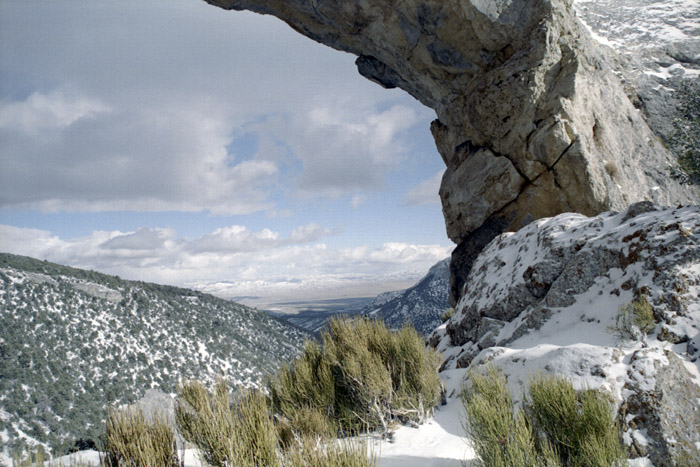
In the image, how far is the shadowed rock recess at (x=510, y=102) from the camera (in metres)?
12.2

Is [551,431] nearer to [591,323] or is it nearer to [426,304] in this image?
[591,323]

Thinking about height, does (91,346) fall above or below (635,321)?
below

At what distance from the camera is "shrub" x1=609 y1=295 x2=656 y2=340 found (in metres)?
4.29

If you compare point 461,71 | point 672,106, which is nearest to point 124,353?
point 461,71

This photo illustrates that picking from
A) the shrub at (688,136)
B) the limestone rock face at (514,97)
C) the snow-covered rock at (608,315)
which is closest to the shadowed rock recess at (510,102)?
the limestone rock face at (514,97)

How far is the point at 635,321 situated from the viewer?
4371 millimetres

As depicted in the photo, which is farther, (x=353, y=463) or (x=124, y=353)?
Answer: (x=124, y=353)

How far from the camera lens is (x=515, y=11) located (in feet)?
40.2

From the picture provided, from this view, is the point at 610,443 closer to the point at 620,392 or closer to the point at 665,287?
the point at 620,392

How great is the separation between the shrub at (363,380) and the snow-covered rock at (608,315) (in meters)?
1.00

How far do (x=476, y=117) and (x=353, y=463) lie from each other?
46.8 feet

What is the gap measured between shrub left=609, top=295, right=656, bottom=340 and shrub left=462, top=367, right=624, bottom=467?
2.03 m

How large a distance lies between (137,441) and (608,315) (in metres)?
5.89

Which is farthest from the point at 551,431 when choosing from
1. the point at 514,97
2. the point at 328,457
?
the point at 514,97
